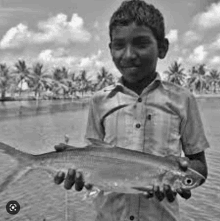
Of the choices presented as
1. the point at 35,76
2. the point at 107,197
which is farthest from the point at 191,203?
the point at 35,76

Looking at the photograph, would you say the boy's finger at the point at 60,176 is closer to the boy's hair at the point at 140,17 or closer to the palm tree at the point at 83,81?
the boy's hair at the point at 140,17

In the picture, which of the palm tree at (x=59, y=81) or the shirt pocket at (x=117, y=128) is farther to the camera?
the palm tree at (x=59, y=81)

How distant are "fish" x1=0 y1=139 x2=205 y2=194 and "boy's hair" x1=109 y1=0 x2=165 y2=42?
0.94m

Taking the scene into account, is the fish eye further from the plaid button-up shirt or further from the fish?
the plaid button-up shirt

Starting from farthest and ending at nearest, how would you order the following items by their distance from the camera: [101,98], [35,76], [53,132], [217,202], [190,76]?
A: [190,76] < [35,76] < [53,132] < [217,202] < [101,98]

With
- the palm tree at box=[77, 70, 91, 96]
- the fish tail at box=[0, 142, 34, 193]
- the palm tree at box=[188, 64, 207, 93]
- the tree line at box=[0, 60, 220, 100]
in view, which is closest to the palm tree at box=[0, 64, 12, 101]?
the tree line at box=[0, 60, 220, 100]

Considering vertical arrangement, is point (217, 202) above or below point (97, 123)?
below

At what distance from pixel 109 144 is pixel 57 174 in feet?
1.49

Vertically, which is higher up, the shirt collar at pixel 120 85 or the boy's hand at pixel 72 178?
the shirt collar at pixel 120 85

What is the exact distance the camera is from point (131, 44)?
10.4 ft

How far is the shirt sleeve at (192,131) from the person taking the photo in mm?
3154

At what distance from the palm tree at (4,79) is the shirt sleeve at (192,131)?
308 ft

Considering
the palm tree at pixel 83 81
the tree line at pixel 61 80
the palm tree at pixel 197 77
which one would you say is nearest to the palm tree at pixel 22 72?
the tree line at pixel 61 80

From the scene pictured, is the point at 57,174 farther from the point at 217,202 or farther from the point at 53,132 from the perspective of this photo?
the point at 53,132
